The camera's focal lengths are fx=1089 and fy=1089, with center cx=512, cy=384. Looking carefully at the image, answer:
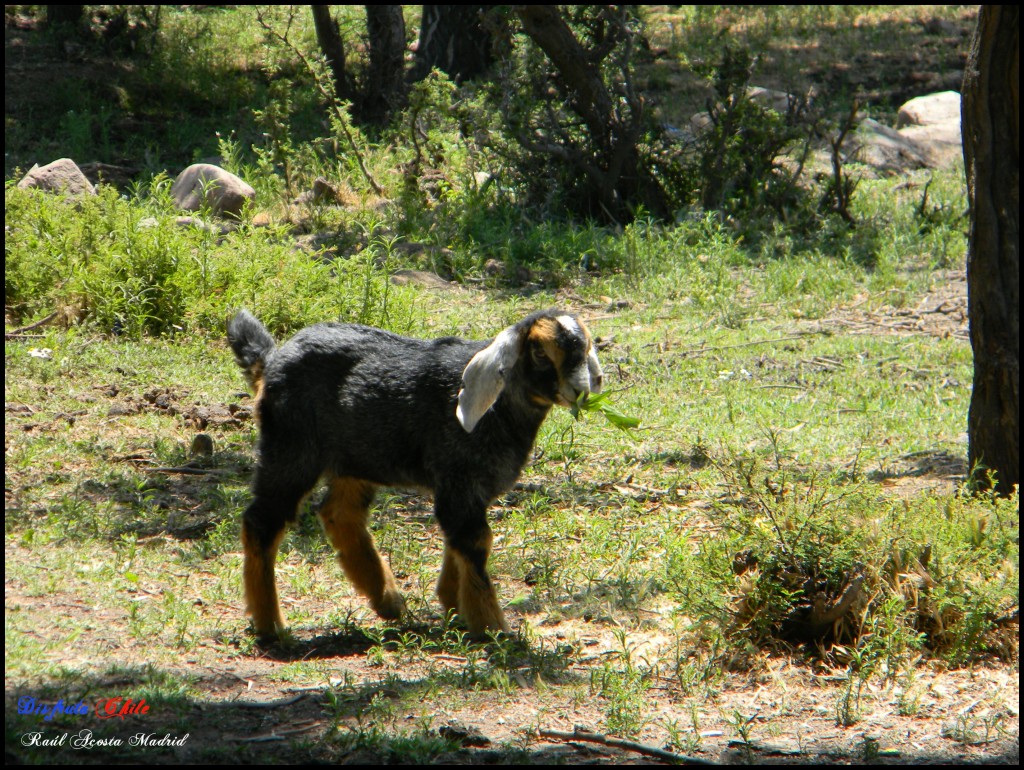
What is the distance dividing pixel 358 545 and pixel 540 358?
1.35 m

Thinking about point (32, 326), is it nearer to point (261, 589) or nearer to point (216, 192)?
point (216, 192)

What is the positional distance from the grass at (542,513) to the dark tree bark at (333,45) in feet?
15.9

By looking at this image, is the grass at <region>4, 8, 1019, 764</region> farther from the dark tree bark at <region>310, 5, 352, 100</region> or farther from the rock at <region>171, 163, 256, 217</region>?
the dark tree bark at <region>310, 5, 352, 100</region>

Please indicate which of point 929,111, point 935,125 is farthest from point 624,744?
point 929,111

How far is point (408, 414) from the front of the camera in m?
5.11

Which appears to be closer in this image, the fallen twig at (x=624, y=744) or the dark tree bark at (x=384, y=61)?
the fallen twig at (x=624, y=744)

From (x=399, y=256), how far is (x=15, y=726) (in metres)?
7.84

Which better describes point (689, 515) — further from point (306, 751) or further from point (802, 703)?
point (306, 751)

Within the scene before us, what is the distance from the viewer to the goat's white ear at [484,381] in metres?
4.77

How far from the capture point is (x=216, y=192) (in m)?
11.6

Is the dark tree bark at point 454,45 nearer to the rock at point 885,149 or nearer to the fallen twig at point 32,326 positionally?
the rock at point 885,149

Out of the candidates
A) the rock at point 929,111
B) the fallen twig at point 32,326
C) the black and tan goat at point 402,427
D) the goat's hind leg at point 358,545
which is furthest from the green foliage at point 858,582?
the rock at point 929,111

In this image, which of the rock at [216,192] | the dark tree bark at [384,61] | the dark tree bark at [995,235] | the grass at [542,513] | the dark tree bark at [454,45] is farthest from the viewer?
the dark tree bark at [454,45]

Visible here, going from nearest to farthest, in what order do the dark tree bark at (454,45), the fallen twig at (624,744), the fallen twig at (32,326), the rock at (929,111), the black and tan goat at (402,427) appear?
the fallen twig at (624,744) < the black and tan goat at (402,427) < the fallen twig at (32,326) < the rock at (929,111) < the dark tree bark at (454,45)
